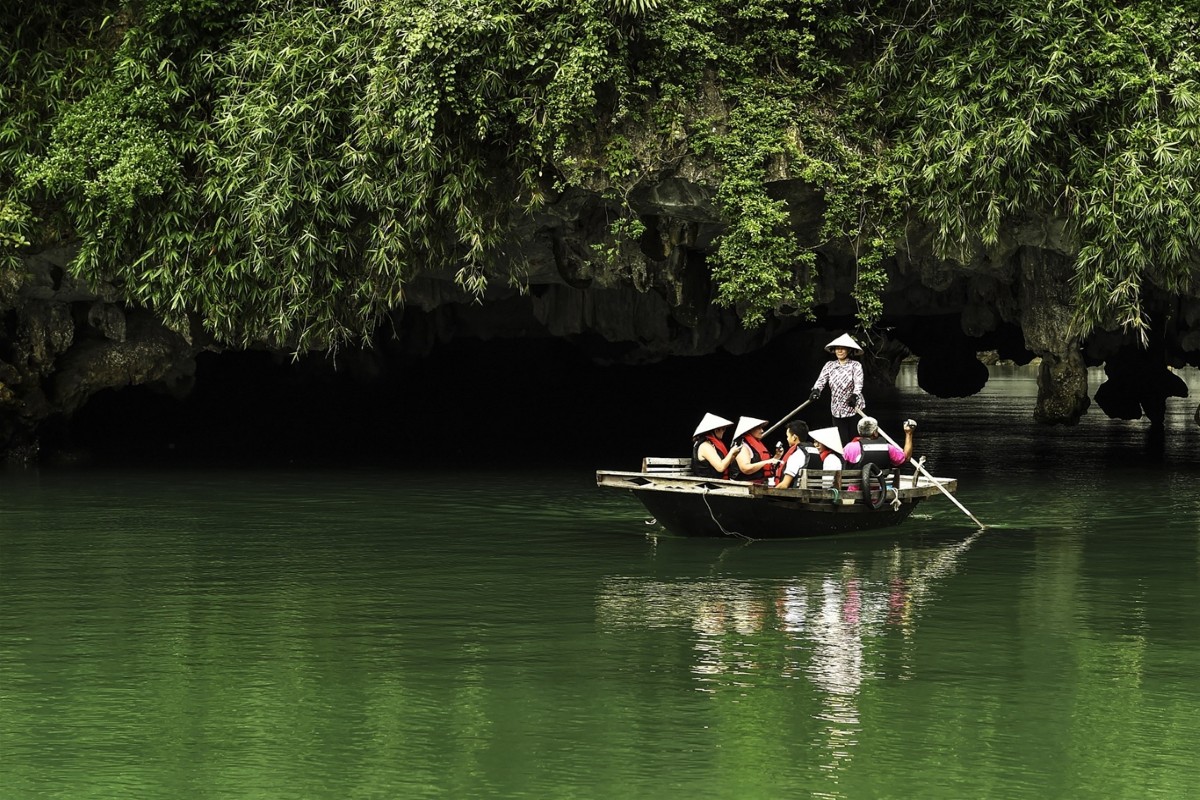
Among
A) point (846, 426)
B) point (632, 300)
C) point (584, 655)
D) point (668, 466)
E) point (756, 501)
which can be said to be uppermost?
point (632, 300)

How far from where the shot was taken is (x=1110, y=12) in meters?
16.6

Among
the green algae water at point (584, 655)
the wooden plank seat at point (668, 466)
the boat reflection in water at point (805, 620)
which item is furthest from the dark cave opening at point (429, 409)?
the boat reflection in water at point (805, 620)

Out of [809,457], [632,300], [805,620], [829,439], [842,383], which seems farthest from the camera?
[632,300]

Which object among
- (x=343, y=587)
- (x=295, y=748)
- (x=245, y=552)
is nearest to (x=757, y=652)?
(x=295, y=748)

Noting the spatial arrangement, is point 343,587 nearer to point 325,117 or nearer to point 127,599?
point 127,599

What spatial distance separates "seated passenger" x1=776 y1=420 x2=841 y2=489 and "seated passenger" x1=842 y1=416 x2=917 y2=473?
0.13 meters

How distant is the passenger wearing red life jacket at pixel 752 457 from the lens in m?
14.1

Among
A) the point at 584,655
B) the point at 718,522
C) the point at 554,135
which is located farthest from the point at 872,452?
the point at 584,655

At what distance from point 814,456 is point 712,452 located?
1281 millimetres

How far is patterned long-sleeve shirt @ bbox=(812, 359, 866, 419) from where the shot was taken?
1502cm

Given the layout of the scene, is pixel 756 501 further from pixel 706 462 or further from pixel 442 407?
pixel 442 407

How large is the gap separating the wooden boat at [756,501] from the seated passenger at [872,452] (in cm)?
21

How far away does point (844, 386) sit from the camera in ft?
49.2

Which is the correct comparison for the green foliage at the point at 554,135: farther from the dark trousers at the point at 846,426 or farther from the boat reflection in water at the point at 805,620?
the boat reflection in water at the point at 805,620
